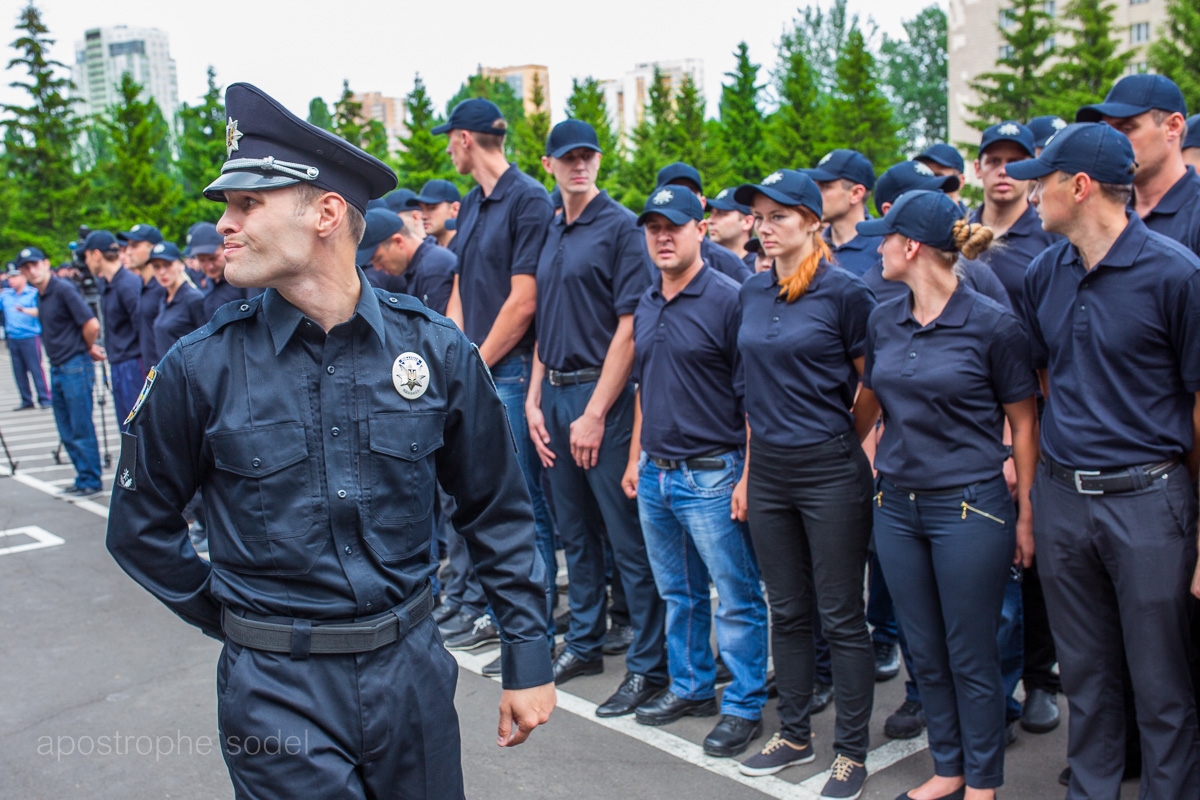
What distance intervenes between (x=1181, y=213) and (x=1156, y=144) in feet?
1.05

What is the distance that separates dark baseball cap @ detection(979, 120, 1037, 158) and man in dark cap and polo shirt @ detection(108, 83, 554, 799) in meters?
3.80

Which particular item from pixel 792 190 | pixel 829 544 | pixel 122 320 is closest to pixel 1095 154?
pixel 792 190

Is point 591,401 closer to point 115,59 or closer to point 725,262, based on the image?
point 725,262

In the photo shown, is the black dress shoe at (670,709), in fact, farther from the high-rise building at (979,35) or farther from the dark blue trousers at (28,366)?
the high-rise building at (979,35)

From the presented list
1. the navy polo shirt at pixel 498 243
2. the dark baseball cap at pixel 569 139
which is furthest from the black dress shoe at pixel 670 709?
the dark baseball cap at pixel 569 139

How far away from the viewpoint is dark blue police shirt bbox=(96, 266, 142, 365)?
9.30 metres

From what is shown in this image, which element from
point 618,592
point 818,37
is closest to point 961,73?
point 818,37

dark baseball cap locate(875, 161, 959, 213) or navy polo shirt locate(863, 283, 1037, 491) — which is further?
dark baseball cap locate(875, 161, 959, 213)

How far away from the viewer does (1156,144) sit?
412cm

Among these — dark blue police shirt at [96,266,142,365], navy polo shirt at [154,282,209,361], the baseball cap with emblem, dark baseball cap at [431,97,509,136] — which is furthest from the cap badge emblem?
dark blue police shirt at [96,266,142,365]

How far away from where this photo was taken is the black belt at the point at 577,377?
16.4 feet

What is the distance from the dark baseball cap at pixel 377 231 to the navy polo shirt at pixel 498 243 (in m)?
0.92

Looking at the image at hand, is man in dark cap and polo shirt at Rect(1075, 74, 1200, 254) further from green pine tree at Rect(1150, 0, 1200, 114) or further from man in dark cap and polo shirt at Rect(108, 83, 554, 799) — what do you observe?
green pine tree at Rect(1150, 0, 1200, 114)

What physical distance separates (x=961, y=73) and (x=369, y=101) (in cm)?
8305
